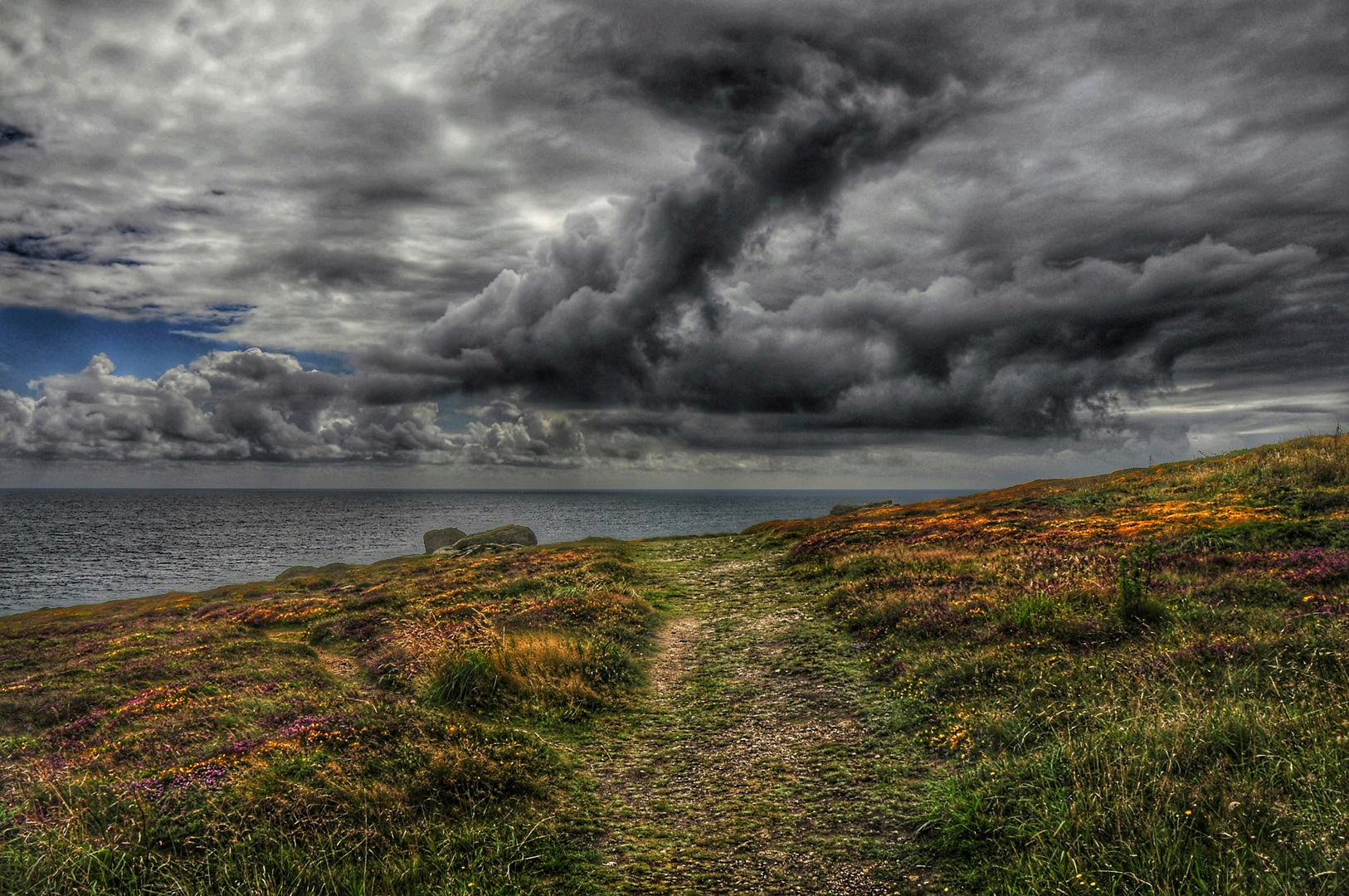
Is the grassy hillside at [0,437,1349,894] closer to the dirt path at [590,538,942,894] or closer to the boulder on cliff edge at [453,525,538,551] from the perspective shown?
the dirt path at [590,538,942,894]

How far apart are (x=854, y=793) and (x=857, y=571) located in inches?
540

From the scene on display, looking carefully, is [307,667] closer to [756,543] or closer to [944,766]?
[944,766]

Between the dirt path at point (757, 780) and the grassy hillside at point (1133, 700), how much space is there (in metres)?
0.70

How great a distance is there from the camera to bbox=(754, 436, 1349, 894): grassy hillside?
5.23m

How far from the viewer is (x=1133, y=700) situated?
7.44m

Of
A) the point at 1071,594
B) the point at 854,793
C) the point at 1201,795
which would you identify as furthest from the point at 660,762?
the point at 1071,594

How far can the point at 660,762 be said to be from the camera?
30.7 ft

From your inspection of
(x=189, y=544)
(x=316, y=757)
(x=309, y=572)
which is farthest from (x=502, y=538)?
(x=189, y=544)

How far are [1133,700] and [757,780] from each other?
4687mm

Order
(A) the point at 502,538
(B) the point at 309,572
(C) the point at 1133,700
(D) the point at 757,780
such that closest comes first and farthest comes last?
(C) the point at 1133,700 < (D) the point at 757,780 < (A) the point at 502,538 < (B) the point at 309,572

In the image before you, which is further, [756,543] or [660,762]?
[756,543]

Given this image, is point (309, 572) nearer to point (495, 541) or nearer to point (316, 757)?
point (495, 541)

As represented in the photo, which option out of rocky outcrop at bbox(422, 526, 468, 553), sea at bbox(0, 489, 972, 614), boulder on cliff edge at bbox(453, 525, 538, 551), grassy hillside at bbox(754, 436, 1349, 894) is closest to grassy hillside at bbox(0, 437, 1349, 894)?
grassy hillside at bbox(754, 436, 1349, 894)

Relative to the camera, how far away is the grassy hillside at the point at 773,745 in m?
5.74
